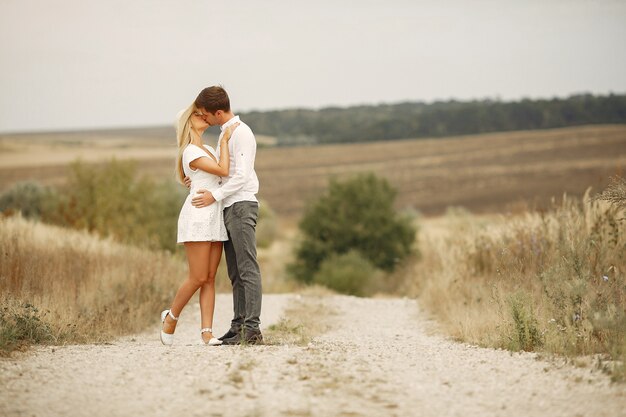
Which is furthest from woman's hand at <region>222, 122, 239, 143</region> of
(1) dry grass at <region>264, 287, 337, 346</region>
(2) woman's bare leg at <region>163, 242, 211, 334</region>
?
(1) dry grass at <region>264, 287, 337, 346</region>

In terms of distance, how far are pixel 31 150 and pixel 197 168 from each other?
117005mm

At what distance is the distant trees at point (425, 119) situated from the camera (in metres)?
102

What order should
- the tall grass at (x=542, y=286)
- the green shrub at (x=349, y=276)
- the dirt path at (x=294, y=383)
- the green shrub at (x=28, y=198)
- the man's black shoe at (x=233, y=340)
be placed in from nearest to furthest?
the dirt path at (x=294, y=383)
the tall grass at (x=542, y=286)
the man's black shoe at (x=233, y=340)
the green shrub at (x=349, y=276)
the green shrub at (x=28, y=198)

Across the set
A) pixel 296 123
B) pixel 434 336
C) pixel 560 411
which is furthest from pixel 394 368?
pixel 296 123

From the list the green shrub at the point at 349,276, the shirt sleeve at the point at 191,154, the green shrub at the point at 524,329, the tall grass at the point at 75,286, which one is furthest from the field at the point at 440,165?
the green shrub at the point at 524,329

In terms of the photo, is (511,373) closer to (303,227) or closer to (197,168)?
(197,168)

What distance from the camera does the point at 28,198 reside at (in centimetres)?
3762

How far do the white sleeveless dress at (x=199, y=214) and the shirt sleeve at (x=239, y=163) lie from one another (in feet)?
0.62

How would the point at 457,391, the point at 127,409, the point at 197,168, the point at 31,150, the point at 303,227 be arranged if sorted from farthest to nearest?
the point at 31,150 → the point at 303,227 → the point at 197,168 → the point at 457,391 → the point at 127,409

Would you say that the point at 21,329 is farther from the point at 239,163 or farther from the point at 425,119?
the point at 425,119

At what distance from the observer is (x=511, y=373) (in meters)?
6.61

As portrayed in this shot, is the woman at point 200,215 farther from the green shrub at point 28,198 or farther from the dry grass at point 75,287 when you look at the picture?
the green shrub at point 28,198

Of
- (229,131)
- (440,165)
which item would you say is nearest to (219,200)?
(229,131)

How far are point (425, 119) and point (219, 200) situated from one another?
104606 mm
